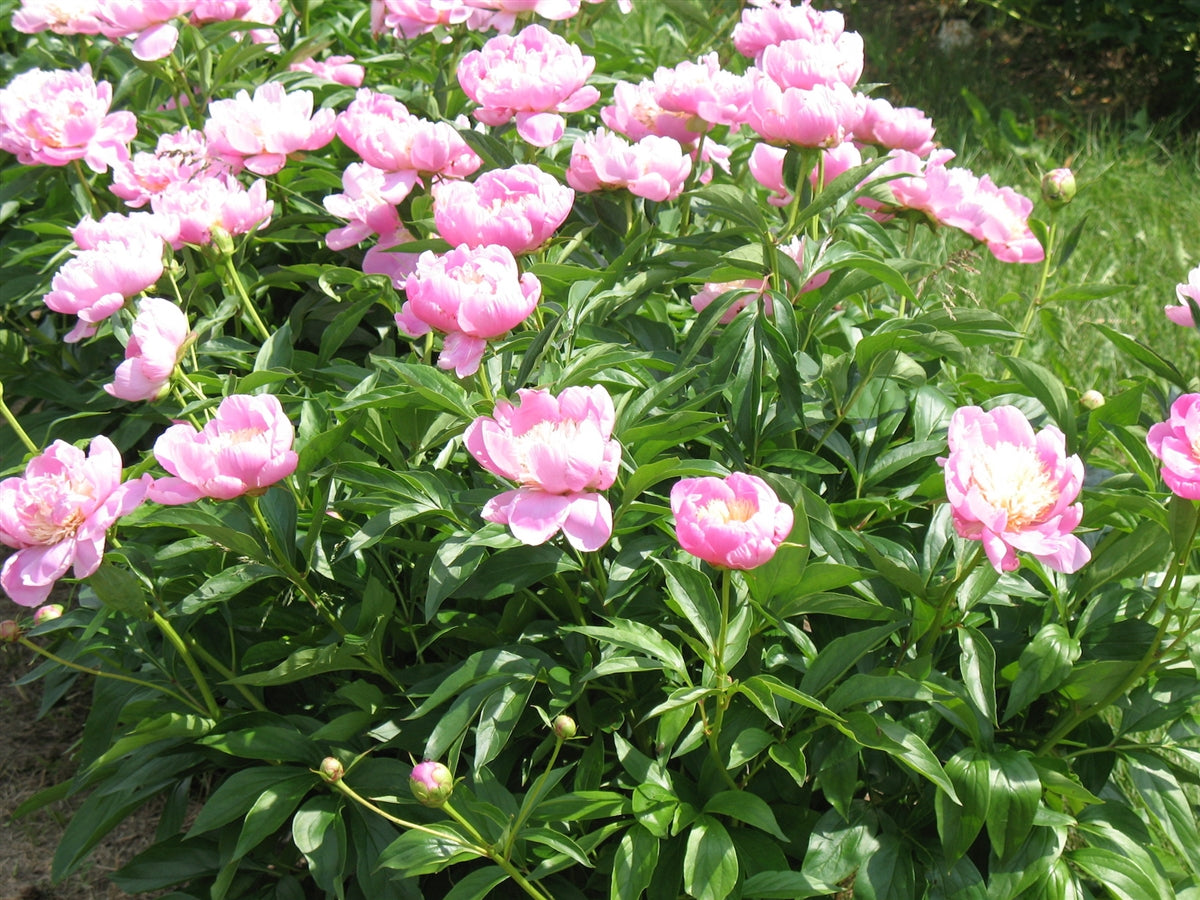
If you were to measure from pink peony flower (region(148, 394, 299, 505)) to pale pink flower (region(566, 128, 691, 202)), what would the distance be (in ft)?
1.76

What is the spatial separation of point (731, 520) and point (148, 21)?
1334 millimetres

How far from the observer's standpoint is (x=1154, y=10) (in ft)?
13.0

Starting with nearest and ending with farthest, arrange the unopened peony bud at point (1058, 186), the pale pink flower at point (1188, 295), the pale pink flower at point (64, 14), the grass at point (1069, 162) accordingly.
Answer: the pale pink flower at point (1188, 295) → the unopened peony bud at point (1058, 186) → the pale pink flower at point (64, 14) → the grass at point (1069, 162)

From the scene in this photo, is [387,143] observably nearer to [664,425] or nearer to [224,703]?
[664,425]

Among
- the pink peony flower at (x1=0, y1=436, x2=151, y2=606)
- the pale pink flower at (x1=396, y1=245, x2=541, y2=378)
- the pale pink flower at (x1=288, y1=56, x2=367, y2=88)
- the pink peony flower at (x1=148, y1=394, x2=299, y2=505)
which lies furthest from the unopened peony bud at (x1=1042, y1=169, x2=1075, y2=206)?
the pale pink flower at (x1=288, y1=56, x2=367, y2=88)

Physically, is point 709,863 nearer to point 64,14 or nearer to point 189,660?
point 189,660

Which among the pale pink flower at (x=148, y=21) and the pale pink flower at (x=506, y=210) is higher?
the pale pink flower at (x=506, y=210)

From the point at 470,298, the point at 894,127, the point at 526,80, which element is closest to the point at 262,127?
the point at 526,80

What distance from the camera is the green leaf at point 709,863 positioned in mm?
1301

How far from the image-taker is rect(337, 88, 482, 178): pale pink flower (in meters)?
1.61

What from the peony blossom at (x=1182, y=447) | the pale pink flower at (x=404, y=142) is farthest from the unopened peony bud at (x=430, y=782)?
the pale pink flower at (x=404, y=142)

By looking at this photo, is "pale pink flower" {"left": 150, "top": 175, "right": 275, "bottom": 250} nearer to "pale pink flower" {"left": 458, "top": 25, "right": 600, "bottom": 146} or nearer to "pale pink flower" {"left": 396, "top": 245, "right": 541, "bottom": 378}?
"pale pink flower" {"left": 458, "top": 25, "right": 600, "bottom": 146}

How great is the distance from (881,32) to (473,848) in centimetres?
434

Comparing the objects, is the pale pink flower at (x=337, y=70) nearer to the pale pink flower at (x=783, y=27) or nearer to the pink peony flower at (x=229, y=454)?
the pale pink flower at (x=783, y=27)
